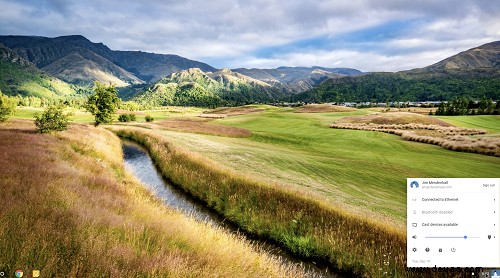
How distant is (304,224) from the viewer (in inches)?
580

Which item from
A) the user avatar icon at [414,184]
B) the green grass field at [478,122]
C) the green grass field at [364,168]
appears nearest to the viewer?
the user avatar icon at [414,184]

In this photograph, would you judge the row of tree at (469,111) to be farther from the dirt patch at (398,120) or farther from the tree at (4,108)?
the tree at (4,108)

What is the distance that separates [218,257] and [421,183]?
5672 mm

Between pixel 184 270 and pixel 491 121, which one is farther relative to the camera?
pixel 491 121

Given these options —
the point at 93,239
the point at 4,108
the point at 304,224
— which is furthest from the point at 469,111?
the point at 4,108

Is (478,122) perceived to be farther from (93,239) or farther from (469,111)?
(93,239)

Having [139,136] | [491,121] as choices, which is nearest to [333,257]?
[139,136]

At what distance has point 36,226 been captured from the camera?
23.7 ft

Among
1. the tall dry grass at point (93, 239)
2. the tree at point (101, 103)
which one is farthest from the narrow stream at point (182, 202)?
the tree at point (101, 103)

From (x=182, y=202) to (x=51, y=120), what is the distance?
2383 cm

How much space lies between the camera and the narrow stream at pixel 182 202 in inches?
494

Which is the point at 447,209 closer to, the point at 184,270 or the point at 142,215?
the point at 184,270

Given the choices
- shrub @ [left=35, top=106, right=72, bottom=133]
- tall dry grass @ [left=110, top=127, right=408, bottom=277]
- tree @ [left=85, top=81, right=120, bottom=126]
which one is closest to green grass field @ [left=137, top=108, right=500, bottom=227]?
tall dry grass @ [left=110, top=127, right=408, bottom=277]

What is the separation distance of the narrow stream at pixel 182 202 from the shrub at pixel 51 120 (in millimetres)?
8094
